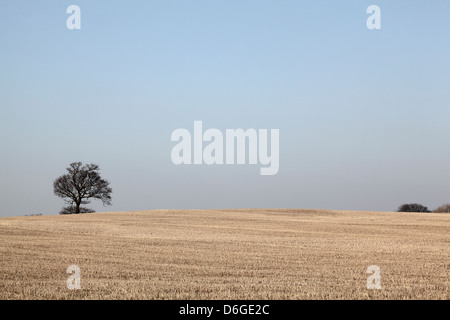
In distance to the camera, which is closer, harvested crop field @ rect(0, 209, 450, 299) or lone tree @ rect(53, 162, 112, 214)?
harvested crop field @ rect(0, 209, 450, 299)

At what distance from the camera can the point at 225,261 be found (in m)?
20.8

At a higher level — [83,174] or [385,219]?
[83,174]

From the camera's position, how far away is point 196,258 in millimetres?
21750

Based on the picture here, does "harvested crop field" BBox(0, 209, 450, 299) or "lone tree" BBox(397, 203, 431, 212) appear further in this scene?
"lone tree" BBox(397, 203, 431, 212)

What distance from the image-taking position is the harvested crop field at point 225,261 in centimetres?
1346

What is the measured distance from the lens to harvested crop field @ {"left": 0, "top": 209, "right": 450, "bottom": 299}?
1346 centimetres

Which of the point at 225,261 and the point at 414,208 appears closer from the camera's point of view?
the point at 225,261

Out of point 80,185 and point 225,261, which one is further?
point 80,185

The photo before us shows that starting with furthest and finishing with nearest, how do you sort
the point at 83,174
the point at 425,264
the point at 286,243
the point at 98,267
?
the point at 83,174
the point at 286,243
the point at 425,264
the point at 98,267

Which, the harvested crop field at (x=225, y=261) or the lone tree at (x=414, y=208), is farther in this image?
the lone tree at (x=414, y=208)

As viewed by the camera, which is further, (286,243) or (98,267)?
(286,243)

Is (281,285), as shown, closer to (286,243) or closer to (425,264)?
(425,264)
